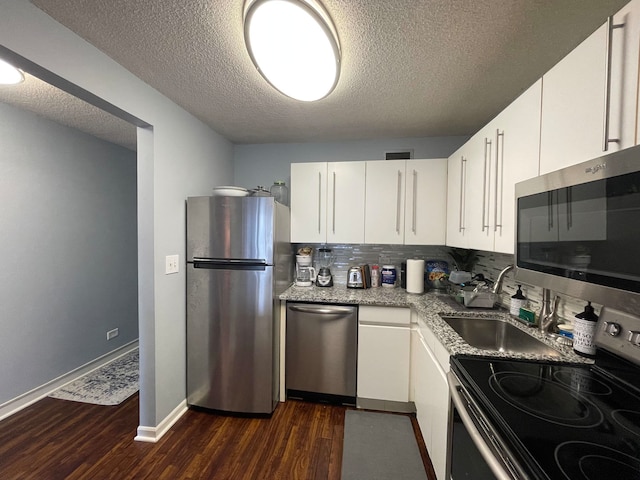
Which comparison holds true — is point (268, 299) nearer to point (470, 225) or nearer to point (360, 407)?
point (360, 407)

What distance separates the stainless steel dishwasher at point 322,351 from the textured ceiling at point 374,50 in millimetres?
1561

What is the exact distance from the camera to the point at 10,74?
57.3 inches

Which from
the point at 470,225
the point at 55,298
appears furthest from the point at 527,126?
the point at 55,298

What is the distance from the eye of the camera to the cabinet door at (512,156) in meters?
1.13

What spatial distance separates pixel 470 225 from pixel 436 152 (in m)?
1.08

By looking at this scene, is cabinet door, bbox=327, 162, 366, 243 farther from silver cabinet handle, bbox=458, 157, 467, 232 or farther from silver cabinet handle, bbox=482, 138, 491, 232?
silver cabinet handle, bbox=482, 138, 491, 232

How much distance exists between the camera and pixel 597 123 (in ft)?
2.67

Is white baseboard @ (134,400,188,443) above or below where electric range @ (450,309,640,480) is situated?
below

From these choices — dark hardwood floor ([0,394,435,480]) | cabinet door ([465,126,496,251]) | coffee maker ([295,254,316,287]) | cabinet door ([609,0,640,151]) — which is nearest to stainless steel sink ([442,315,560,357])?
cabinet door ([465,126,496,251])

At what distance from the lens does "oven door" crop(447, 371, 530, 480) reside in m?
0.67

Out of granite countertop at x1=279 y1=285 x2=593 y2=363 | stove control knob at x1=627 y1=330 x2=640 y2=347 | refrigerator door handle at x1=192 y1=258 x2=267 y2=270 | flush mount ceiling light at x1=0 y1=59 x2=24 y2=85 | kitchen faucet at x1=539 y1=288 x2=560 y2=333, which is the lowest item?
granite countertop at x1=279 y1=285 x2=593 y2=363

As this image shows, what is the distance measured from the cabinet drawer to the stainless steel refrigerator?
0.69 meters

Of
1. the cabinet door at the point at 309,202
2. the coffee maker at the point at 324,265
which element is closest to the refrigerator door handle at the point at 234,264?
the cabinet door at the point at 309,202

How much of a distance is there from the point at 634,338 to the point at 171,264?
226 cm
